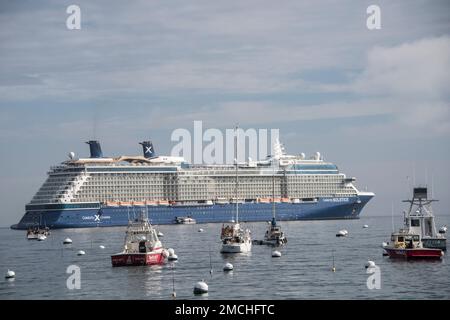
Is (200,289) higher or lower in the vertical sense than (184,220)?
lower

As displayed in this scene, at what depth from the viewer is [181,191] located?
160250mm

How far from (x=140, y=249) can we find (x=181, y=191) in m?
93.5

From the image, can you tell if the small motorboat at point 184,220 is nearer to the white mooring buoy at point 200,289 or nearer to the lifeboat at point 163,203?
the lifeboat at point 163,203

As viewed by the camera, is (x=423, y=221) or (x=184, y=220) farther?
(x=184, y=220)

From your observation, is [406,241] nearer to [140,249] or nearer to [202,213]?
[140,249]

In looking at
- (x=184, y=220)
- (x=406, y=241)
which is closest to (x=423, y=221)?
(x=406, y=241)

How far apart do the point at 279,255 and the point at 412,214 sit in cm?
1123

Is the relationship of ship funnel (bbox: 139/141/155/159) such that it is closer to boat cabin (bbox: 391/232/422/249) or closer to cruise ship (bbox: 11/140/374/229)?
cruise ship (bbox: 11/140/374/229)

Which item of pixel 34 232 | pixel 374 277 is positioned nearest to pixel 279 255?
pixel 374 277

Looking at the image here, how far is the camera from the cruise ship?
149125 mm
